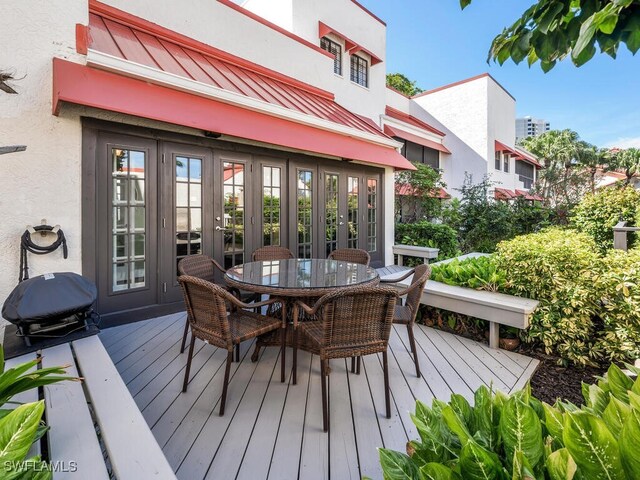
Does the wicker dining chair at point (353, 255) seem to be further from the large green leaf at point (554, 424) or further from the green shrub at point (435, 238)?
the green shrub at point (435, 238)

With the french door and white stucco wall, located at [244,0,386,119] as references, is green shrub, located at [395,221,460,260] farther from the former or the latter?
white stucco wall, located at [244,0,386,119]

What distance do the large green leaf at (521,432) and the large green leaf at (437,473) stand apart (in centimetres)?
19

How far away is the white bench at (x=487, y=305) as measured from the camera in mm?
3334

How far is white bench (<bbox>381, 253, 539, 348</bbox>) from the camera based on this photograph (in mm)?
3334

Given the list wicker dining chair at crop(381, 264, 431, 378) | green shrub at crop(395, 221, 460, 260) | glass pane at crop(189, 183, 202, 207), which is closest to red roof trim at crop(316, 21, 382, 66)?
green shrub at crop(395, 221, 460, 260)

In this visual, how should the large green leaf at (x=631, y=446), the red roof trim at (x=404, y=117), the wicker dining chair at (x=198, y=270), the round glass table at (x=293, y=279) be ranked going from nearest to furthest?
1. the large green leaf at (x=631, y=446)
2. the round glass table at (x=293, y=279)
3. the wicker dining chair at (x=198, y=270)
4. the red roof trim at (x=404, y=117)

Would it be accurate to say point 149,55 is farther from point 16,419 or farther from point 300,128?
point 16,419

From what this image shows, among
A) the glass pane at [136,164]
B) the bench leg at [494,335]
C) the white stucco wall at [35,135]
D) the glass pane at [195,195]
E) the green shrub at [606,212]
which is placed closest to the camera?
the white stucco wall at [35,135]

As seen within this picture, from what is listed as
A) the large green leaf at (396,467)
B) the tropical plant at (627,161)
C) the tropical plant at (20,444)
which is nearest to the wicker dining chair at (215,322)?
the tropical plant at (20,444)

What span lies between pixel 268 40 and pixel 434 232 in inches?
237

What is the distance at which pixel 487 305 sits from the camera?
3.55 metres

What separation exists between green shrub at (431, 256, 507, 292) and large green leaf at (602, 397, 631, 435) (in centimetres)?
331

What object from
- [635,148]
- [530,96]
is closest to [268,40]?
Result: [530,96]

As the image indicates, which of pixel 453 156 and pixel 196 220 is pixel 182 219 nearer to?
pixel 196 220
